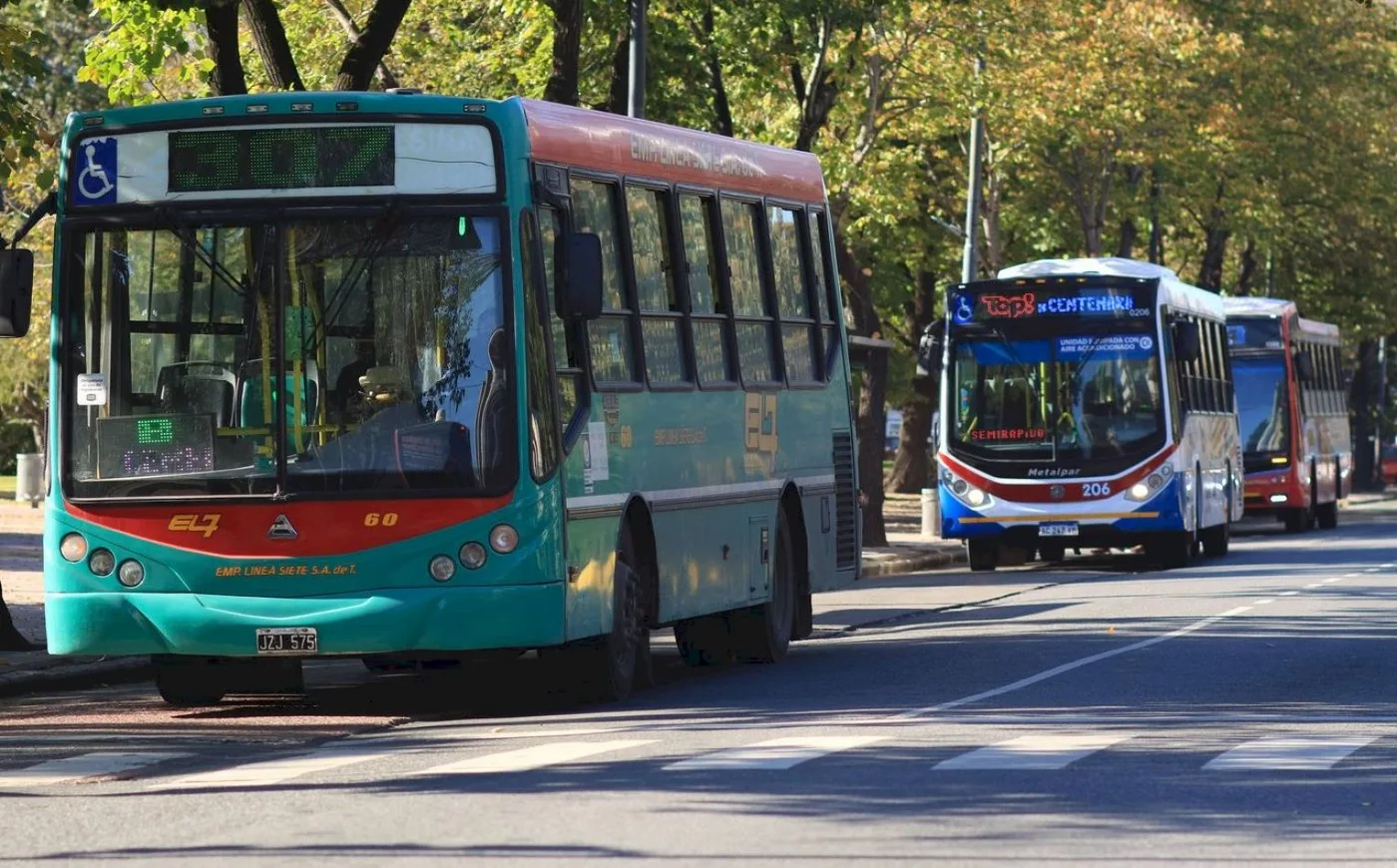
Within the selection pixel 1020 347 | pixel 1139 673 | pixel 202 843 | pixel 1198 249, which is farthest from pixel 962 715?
pixel 1198 249

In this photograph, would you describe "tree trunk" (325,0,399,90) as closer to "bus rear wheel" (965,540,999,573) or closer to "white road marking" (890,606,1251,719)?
"white road marking" (890,606,1251,719)

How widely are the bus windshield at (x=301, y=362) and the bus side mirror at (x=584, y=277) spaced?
1.26 feet

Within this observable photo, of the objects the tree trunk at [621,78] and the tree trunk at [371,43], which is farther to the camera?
the tree trunk at [621,78]

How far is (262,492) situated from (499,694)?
2.52 meters

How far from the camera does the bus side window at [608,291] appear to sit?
15.6 m

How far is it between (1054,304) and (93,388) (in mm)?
18997

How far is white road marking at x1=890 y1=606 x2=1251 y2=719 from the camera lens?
14.8 metres

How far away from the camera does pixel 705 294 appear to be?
17406mm

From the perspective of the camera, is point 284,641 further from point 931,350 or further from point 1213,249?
point 1213,249

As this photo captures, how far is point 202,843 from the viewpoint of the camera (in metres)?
9.63

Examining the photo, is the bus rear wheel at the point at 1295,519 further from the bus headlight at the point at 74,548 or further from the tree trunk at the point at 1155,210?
the bus headlight at the point at 74,548

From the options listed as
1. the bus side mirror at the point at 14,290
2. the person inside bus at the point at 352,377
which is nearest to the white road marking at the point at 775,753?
the person inside bus at the point at 352,377

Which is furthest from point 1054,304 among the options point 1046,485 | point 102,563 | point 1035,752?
point 1035,752

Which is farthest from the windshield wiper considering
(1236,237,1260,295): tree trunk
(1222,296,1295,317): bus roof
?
(1236,237,1260,295): tree trunk
